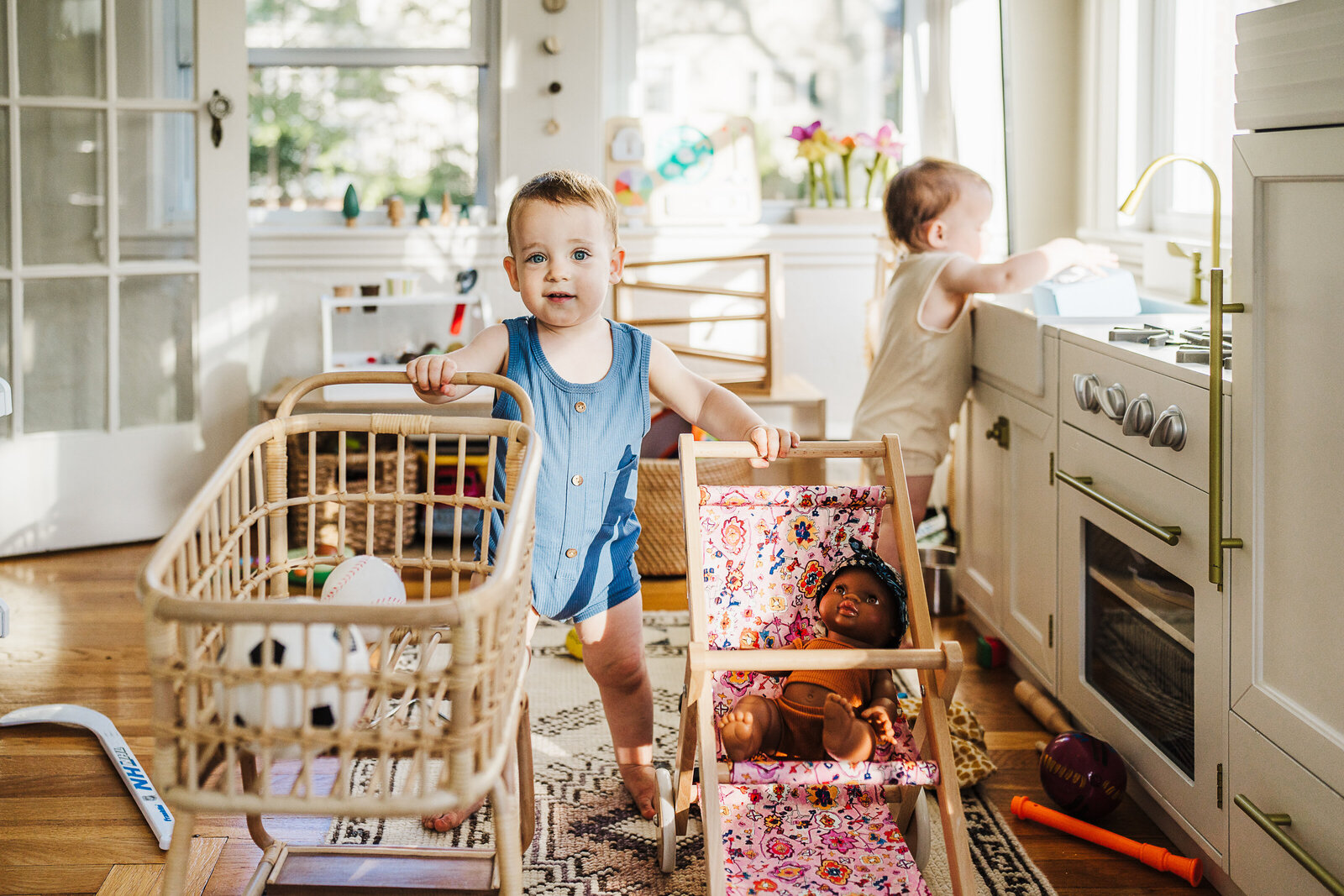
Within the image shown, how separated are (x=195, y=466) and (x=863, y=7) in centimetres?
259

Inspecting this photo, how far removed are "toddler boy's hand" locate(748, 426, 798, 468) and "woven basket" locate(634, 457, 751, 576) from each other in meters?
1.36

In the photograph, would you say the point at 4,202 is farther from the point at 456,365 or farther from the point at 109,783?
the point at 456,365

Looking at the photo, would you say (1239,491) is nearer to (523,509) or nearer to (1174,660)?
(1174,660)

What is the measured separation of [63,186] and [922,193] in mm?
2327

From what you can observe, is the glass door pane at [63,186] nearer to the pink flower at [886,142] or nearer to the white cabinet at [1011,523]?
the pink flower at [886,142]

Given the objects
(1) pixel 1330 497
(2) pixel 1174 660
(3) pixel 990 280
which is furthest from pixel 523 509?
(3) pixel 990 280

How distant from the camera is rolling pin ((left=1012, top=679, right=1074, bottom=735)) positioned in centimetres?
212

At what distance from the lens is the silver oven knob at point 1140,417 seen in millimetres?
1686

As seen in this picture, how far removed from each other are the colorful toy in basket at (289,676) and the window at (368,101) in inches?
111

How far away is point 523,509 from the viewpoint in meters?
1.18

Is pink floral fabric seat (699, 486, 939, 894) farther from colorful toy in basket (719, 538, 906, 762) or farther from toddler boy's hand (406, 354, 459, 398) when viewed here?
toddler boy's hand (406, 354, 459, 398)

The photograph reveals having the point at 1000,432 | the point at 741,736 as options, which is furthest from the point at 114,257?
the point at 741,736

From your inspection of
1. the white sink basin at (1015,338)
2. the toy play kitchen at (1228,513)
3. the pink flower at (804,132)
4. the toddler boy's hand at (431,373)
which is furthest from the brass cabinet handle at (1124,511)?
the pink flower at (804,132)

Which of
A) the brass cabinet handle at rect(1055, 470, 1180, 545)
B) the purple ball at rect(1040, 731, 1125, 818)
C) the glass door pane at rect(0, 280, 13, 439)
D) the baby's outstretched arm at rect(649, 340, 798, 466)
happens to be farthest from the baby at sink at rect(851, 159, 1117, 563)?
the glass door pane at rect(0, 280, 13, 439)
